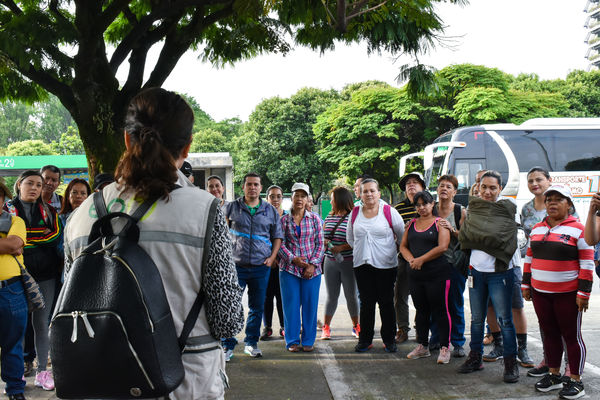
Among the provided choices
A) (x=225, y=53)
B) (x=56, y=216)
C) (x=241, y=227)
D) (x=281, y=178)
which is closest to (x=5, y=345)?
(x=56, y=216)

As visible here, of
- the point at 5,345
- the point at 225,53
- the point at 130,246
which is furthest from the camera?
the point at 225,53

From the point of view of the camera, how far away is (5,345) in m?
3.89

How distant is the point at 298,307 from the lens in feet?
18.9

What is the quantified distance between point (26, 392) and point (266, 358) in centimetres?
219

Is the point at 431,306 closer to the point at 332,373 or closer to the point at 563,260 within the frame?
the point at 332,373

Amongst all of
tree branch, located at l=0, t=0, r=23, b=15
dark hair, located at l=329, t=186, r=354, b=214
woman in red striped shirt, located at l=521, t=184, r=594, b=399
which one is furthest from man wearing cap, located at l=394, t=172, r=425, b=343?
tree branch, located at l=0, t=0, r=23, b=15

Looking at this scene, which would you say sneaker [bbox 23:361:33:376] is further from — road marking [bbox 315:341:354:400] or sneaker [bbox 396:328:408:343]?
sneaker [bbox 396:328:408:343]

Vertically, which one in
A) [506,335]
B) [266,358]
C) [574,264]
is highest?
[574,264]

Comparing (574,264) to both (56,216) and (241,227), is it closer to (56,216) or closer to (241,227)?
(241,227)

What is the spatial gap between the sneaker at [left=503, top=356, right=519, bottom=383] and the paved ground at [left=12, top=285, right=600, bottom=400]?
2.3 inches

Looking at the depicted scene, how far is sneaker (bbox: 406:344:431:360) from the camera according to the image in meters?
5.30

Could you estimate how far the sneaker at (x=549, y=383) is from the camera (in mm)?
4188

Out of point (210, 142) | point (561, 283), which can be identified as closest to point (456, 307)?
point (561, 283)

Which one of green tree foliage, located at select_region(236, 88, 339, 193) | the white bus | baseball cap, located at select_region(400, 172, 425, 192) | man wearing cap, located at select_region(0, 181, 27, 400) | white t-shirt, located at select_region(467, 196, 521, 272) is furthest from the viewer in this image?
green tree foliage, located at select_region(236, 88, 339, 193)
